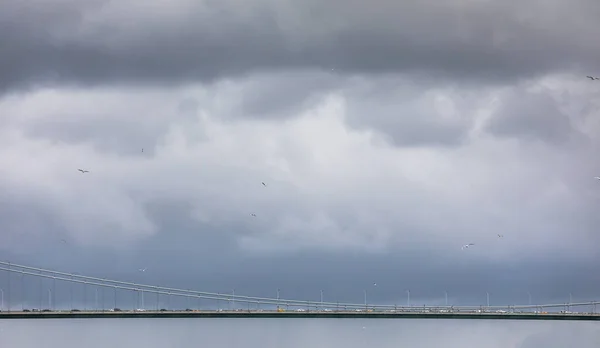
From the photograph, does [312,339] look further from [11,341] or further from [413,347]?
[11,341]

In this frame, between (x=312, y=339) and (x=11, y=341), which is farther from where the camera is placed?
(x=312, y=339)

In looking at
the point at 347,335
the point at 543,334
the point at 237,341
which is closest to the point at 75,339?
the point at 237,341

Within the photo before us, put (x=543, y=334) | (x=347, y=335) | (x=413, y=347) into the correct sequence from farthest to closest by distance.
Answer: (x=347, y=335)
(x=543, y=334)
(x=413, y=347)

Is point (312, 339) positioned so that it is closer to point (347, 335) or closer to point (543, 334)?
point (347, 335)

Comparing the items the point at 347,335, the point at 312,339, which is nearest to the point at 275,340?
the point at 312,339

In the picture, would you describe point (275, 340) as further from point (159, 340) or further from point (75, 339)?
point (75, 339)

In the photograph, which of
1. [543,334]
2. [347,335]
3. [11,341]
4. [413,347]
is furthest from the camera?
[347,335]

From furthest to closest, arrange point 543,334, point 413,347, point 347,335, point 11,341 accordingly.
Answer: point 347,335 < point 543,334 < point 11,341 < point 413,347

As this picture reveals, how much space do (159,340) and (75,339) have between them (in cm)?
1306

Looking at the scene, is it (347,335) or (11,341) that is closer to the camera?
(11,341)

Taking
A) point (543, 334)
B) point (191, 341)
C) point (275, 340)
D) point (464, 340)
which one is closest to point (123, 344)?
point (191, 341)

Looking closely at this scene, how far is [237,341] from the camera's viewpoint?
162m

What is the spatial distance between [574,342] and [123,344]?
55239 millimetres

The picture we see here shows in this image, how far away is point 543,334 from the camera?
17175 centimetres
